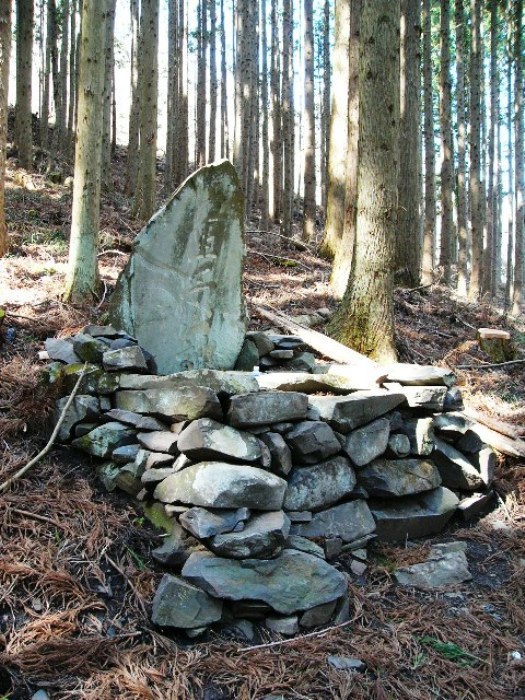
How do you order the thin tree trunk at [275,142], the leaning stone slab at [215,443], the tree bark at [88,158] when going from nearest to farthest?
the leaning stone slab at [215,443] → the tree bark at [88,158] → the thin tree trunk at [275,142]

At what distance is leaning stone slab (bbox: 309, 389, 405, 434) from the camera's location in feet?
12.4

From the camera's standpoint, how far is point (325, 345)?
544 cm

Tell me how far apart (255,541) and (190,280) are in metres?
2.34

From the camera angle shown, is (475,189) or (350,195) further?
(475,189)

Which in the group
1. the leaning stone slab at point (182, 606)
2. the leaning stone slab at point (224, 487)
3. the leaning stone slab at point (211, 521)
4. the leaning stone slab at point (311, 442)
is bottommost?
the leaning stone slab at point (182, 606)

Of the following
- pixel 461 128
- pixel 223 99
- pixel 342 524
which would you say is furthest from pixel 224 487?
pixel 223 99

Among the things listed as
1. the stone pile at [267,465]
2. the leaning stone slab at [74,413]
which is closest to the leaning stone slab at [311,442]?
the stone pile at [267,465]

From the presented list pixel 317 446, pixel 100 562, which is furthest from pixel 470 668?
pixel 100 562

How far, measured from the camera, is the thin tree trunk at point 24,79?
14.1 m

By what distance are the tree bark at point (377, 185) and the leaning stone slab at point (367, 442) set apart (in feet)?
5.45

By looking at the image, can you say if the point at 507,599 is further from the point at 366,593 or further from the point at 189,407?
the point at 189,407

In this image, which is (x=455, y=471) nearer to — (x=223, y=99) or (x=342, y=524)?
(x=342, y=524)

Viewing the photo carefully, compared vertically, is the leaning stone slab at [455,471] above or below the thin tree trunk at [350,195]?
below

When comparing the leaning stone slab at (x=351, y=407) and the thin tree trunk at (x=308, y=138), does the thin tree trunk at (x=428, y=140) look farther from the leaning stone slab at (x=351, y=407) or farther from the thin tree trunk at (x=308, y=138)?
the leaning stone slab at (x=351, y=407)
